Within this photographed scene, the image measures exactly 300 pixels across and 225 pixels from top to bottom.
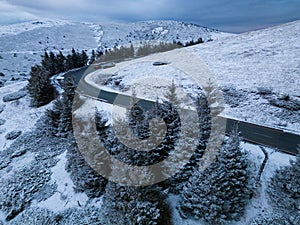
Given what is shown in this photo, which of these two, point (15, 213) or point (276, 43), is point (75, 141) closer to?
point (15, 213)

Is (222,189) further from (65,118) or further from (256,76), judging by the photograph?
(256,76)

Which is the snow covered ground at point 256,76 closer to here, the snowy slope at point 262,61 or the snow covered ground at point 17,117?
the snowy slope at point 262,61

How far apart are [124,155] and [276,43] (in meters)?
41.9

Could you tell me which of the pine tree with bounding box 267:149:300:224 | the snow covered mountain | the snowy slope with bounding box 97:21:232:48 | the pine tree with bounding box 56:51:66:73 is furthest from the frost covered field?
the snowy slope with bounding box 97:21:232:48

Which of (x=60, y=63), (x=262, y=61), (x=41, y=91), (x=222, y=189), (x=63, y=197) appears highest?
(x=60, y=63)

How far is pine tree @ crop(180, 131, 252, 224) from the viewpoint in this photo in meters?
7.30

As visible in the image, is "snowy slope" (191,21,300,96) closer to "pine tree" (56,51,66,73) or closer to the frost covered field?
the frost covered field

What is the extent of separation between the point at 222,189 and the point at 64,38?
102075mm

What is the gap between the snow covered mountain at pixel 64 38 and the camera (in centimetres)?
5485

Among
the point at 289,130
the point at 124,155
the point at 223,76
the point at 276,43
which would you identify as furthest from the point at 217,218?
the point at 276,43

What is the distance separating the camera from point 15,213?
10508 millimetres

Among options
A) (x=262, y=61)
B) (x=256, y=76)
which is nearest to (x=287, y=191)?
(x=256, y=76)

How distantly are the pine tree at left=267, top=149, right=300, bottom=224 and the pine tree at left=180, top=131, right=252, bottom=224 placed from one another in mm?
1474

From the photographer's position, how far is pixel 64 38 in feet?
285
